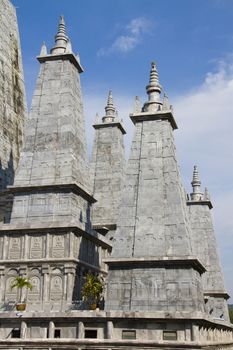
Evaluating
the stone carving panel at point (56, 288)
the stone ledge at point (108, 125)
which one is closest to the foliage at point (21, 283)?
the stone carving panel at point (56, 288)

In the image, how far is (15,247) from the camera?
109ft

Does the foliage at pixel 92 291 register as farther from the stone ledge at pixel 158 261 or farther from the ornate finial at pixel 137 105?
the ornate finial at pixel 137 105

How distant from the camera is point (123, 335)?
85.5ft

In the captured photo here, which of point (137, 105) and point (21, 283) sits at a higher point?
point (137, 105)

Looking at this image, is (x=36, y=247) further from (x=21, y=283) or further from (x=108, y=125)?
(x=108, y=125)

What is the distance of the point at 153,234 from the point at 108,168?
19.7 m

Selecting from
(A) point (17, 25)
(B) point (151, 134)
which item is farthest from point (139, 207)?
(A) point (17, 25)

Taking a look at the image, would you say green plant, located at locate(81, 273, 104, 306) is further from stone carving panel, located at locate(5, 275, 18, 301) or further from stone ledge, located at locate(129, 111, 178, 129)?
stone ledge, located at locate(129, 111, 178, 129)

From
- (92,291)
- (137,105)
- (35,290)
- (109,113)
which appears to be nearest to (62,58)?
(137,105)

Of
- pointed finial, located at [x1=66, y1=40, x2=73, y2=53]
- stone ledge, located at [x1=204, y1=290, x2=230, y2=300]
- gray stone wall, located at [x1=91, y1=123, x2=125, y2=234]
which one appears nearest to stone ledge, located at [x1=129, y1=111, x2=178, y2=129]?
pointed finial, located at [x1=66, y1=40, x2=73, y2=53]

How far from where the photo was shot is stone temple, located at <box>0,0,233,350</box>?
2633cm

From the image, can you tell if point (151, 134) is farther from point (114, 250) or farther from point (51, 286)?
point (51, 286)

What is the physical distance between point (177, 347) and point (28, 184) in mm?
15811

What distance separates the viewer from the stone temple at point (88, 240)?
2633 cm
